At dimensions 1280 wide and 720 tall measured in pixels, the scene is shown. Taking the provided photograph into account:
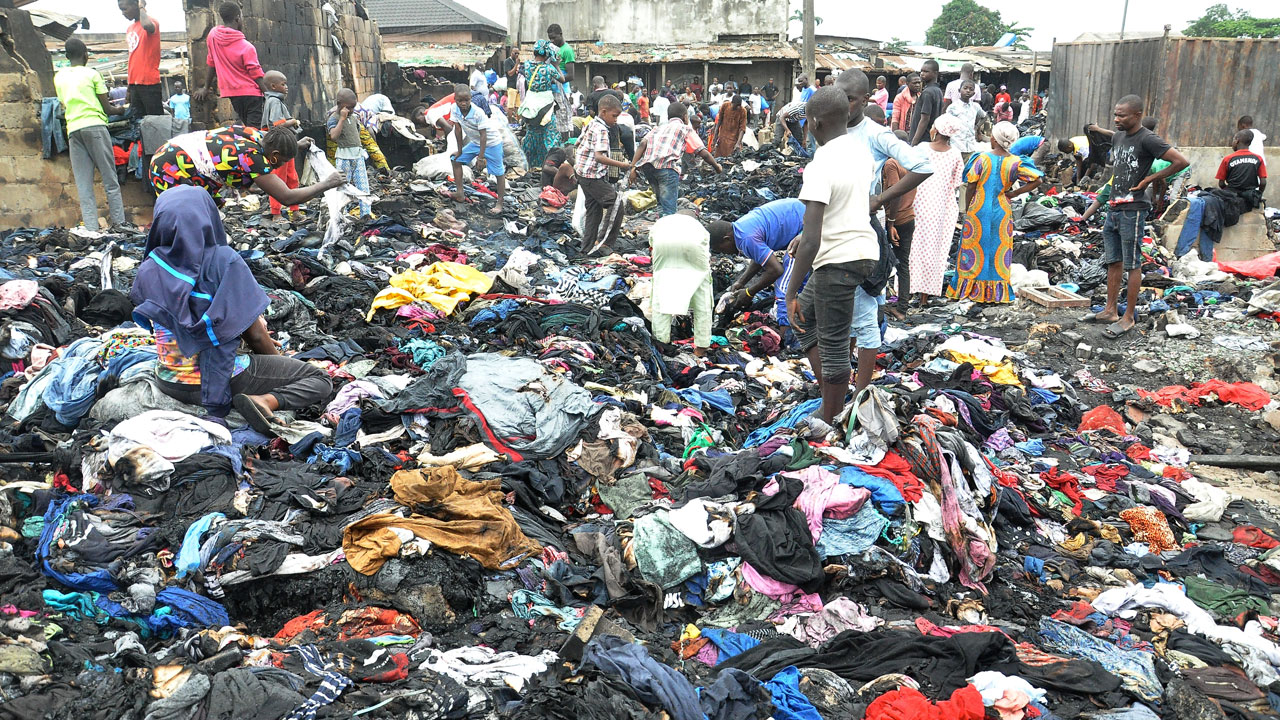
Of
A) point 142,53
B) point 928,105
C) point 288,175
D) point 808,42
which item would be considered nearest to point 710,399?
point 288,175

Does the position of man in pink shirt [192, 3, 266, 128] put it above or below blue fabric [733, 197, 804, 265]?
above

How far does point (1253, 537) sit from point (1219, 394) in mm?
2181

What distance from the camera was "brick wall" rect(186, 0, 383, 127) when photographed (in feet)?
35.1

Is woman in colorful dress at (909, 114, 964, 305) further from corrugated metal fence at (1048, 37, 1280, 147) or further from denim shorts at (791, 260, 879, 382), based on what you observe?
corrugated metal fence at (1048, 37, 1280, 147)

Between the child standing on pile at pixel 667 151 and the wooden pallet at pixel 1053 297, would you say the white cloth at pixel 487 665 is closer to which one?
the child standing on pile at pixel 667 151

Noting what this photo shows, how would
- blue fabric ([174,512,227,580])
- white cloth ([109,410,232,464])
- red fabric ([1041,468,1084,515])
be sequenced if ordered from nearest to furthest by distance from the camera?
1. blue fabric ([174,512,227,580])
2. white cloth ([109,410,232,464])
3. red fabric ([1041,468,1084,515])

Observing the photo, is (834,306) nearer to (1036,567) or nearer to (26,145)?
(1036,567)

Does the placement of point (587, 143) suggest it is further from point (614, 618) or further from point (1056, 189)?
point (1056, 189)

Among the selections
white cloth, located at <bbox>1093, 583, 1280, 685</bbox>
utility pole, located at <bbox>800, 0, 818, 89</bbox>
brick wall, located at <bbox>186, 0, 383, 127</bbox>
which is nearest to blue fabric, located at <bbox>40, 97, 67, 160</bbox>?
brick wall, located at <bbox>186, 0, 383, 127</bbox>

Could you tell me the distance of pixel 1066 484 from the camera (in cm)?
492

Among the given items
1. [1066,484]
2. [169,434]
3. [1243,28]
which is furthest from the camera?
[1243,28]

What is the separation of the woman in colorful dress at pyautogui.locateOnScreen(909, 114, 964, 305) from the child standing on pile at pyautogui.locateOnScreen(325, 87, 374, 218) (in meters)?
5.65

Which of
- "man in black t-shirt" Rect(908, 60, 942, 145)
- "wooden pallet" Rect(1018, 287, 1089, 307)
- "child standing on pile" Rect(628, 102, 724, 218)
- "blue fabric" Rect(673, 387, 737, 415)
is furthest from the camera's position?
"man in black t-shirt" Rect(908, 60, 942, 145)

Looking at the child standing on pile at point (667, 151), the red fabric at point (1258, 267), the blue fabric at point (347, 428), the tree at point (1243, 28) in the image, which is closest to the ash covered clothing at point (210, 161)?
the blue fabric at point (347, 428)
